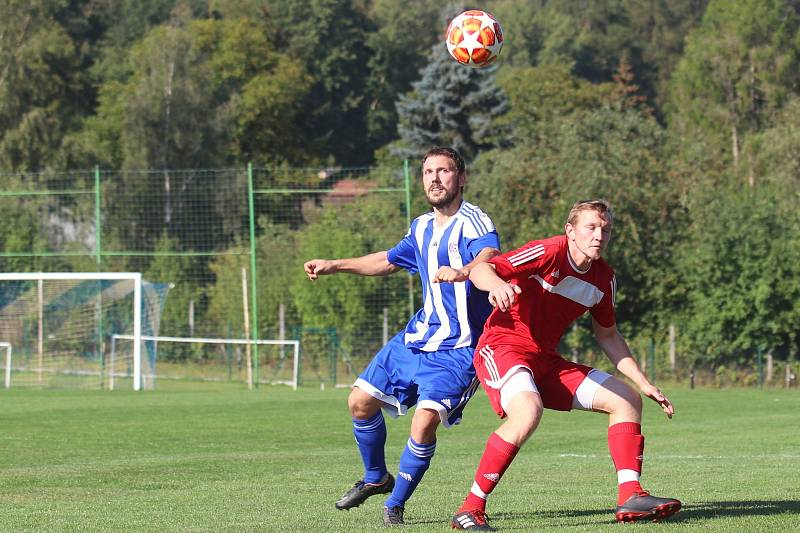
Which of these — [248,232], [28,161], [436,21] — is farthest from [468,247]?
[436,21]

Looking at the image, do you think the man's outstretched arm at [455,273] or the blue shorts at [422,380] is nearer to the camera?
the man's outstretched arm at [455,273]

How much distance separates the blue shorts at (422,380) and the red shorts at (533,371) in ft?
0.55

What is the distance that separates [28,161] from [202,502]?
2045 inches

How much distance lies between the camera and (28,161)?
5784 cm

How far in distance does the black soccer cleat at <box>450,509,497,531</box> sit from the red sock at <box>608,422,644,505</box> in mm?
765

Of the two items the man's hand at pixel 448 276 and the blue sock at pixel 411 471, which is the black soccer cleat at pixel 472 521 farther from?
the man's hand at pixel 448 276

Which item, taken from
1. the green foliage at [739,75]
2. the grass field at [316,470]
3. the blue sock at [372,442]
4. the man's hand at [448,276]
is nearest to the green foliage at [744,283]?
the grass field at [316,470]

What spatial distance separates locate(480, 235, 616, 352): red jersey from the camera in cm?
716

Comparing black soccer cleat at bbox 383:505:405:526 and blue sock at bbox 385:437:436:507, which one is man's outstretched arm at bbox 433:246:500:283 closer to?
blue sock at bbox 385:437:436:507

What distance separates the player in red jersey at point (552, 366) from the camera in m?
6.94

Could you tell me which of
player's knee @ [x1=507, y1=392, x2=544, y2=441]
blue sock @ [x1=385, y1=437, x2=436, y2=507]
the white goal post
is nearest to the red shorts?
player's knee @ [x1=507, y1=392, x2=544, y2=441]

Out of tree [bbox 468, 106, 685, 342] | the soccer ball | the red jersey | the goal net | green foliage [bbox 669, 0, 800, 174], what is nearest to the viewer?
the red jersey

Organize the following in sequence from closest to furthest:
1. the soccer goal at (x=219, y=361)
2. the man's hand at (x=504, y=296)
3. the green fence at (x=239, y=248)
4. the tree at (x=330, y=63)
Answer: the man's hand at (x=504, y=296), the soccer goal at (x=219, y=361), the green fence at (x=239, y=248), the tree at (x=330, y=63)

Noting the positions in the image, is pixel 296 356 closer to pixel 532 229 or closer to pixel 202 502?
pixel 532 229
